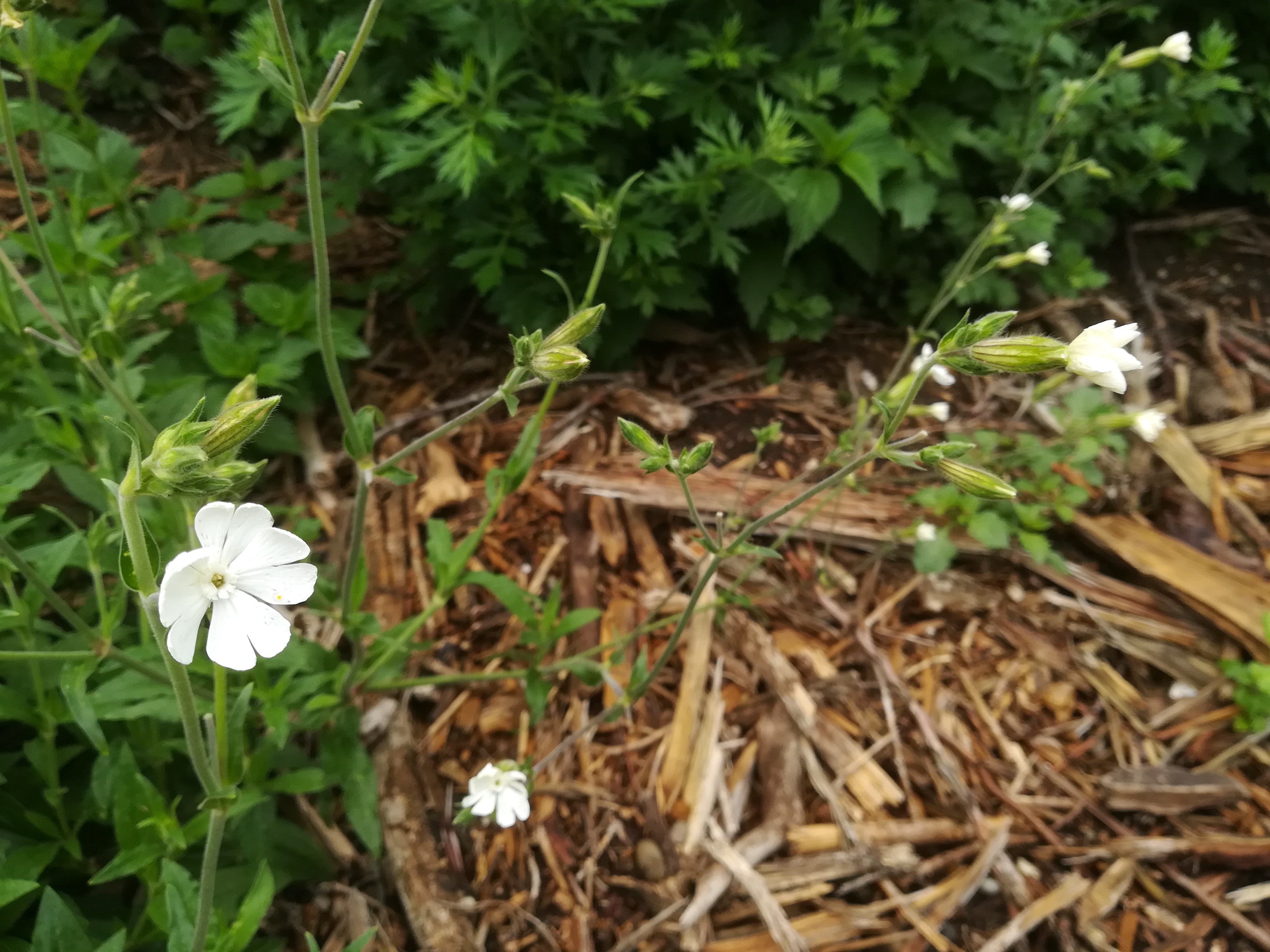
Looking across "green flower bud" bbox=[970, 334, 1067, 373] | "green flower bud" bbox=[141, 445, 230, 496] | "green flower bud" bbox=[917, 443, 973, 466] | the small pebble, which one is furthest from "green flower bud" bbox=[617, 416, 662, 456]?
the small pebble

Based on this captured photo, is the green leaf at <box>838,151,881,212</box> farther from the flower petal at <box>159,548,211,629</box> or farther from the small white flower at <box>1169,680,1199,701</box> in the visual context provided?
the flower petal at <box>159,548,211,629</box>

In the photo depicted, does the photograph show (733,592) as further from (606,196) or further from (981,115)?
(981,115)

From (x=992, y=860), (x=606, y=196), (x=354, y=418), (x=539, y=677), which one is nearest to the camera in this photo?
(x=354, y=418)

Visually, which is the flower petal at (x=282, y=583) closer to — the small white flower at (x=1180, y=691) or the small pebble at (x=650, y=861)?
the small pebble at (x=650, y=861)

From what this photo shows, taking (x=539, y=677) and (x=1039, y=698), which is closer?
(x=539, y=677)

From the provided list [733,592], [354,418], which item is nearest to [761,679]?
[733,592]

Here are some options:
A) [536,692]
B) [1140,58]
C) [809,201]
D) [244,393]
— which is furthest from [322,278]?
[1140,58]

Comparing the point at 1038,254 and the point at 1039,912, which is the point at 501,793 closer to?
the point at 1039,912
